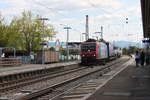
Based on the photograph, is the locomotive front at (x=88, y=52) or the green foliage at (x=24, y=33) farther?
the green foliage at (x=24, y=33)

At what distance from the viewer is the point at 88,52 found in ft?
136

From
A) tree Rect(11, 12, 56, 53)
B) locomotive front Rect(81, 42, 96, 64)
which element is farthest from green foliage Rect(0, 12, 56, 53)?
locomotive front Rect(81, 42, 96, 64)

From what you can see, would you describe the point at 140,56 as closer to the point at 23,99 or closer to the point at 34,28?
the point at 23,99

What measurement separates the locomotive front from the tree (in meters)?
34.3

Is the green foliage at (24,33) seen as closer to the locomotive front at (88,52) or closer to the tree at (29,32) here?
the tree at (29,32)

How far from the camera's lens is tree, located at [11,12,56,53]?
76125mm

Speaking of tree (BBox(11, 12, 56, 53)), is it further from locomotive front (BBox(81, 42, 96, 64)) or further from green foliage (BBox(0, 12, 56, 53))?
locomotive front (BBox(81, 42, 96, 64))

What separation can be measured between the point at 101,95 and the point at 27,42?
63.7m

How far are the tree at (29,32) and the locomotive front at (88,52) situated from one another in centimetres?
3429

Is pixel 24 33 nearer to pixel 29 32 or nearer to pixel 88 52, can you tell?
pixel 29 32

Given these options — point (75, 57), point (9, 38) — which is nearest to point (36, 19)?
point (9, 38)

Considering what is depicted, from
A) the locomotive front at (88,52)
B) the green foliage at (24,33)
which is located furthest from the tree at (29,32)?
the locomotive front at (88,52)

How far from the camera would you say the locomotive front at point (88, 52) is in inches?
1620

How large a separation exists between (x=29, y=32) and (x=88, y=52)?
125 ft
